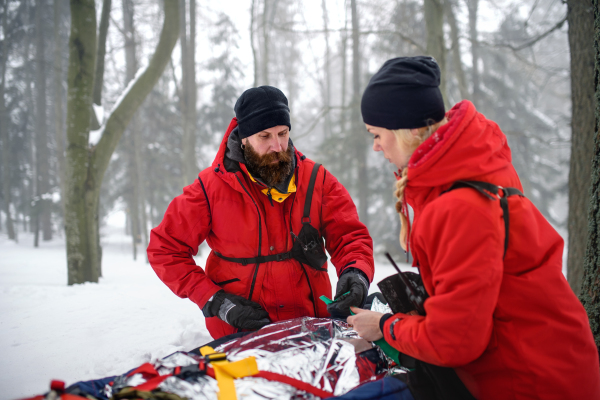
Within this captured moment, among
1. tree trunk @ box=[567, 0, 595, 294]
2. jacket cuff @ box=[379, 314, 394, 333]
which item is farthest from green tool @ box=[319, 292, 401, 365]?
tree trunk @ box=[567, 0, 595, 294]

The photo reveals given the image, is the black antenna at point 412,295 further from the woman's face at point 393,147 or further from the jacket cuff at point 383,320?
the woman's face at point 393,147

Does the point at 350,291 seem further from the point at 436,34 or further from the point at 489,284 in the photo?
the point at 436,34

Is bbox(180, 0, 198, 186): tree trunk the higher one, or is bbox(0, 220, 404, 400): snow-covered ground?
bbox(180, 0, 198, 186): tree trunk

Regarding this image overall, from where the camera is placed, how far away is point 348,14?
16.5 m

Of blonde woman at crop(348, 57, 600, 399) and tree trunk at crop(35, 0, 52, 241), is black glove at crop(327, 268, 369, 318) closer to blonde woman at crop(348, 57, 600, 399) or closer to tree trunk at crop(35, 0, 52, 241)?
blonde woman at crop(348, 57, 600, 399)

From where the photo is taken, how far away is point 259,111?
2646mm

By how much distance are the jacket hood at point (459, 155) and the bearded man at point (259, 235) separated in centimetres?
109

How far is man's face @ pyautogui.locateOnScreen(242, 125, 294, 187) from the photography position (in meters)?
2.59

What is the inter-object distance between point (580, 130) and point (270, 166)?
3.31 metres

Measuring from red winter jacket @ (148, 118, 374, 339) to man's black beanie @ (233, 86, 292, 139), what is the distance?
0.27m

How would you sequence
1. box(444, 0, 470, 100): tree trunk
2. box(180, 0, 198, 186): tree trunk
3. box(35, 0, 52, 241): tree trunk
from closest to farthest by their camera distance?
box(444, 0, 470, 100): tree trunk, box(180, 0, 198, 186): tree trunk, box(35, 0, 52, 241): tree trunk

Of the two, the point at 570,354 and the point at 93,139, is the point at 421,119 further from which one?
the point at 93,139

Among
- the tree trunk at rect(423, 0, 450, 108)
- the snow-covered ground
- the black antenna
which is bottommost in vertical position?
the snow-covered ground

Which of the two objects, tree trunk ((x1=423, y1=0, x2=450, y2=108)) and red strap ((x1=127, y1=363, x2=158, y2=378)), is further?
tree trunk ((x1=423, y1=0, x2=450, y2=108))
